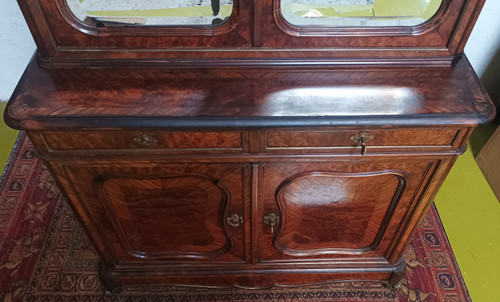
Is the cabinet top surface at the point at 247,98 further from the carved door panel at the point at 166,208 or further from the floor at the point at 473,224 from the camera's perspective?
the floor at the point at 473,224

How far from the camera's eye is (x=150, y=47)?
98 cm

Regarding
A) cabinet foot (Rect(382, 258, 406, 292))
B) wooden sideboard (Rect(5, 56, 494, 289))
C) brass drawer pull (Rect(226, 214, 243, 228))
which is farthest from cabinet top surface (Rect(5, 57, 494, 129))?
cabinet foot (Rect(382, 258, 406, 292))

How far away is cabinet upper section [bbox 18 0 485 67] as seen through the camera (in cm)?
93

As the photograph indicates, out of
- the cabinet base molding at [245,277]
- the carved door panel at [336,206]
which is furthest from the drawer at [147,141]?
the cabinet base molding at [245,277]

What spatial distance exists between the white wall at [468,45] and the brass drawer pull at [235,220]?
119cm

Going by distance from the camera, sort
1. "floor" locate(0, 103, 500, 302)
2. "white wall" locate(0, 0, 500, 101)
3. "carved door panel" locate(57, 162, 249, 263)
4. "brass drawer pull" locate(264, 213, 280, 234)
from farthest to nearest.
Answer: "white wall" locate(0, 0, 500, 101), "floor" locate(0, 103, 500, 302), "brass drawer pull" locate(264, 213, 280, 234), "carved door panel" locate(57, 162, 249, 263)

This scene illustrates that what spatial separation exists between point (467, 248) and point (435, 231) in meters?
0.12

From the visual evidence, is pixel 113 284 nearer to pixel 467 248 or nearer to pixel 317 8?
pixel 317 8

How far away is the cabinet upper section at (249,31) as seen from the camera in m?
0.93

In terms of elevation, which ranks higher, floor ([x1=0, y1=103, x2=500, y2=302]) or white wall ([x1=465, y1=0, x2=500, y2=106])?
white wall ([x1=465, y1=0, x2=500, y2=106])

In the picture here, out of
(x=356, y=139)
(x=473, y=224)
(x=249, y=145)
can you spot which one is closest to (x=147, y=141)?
(x=249, y=145)

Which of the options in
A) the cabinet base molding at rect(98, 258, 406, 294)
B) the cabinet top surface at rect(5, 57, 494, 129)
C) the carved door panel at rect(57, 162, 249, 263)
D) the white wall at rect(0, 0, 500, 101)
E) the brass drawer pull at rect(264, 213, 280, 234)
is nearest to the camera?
the cabinet top surface at rect(5, 57, 494, 129)

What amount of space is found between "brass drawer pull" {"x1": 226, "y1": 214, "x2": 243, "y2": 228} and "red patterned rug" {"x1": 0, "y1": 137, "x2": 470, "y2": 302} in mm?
398

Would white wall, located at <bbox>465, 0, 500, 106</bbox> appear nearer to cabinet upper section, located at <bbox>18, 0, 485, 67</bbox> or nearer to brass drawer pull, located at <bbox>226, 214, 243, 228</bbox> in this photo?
cabinet upper section, located at <bbox>18, 0, 485, 67</bbox>
